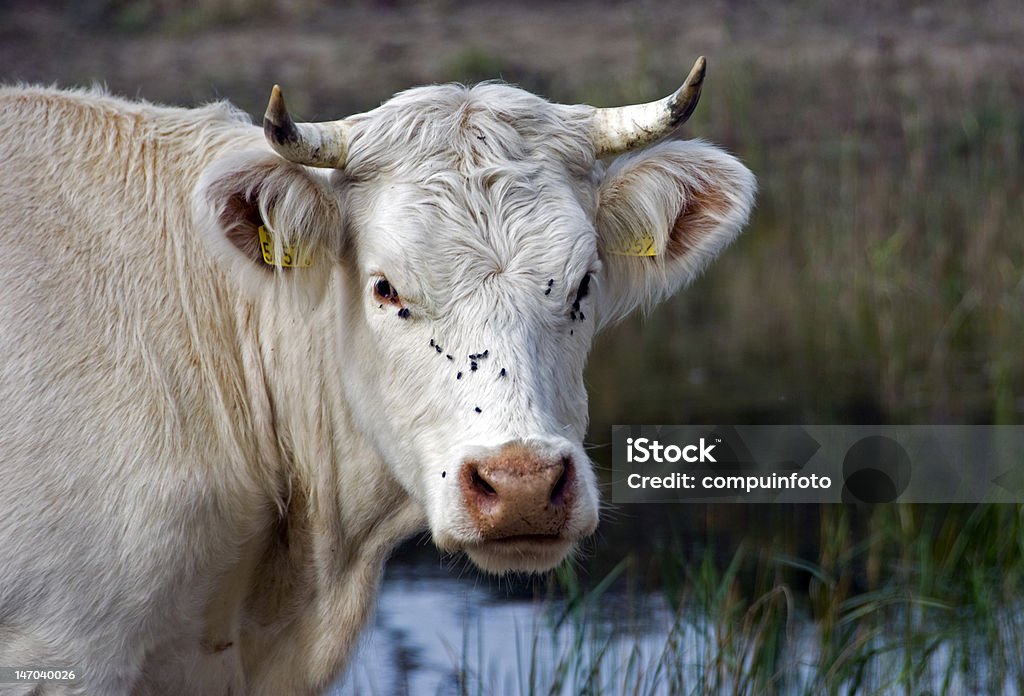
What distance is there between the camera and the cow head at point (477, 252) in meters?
3.54

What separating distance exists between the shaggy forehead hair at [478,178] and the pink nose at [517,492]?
52 cm

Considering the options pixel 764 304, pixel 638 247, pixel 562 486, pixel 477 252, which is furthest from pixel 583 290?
pixel 764 304

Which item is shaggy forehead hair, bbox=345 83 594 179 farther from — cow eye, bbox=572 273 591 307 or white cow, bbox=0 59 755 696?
cow eye, bbox=572 273 591 307

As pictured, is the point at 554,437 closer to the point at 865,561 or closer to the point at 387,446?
the point at 387,446

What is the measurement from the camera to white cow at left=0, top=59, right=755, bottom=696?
144 inches

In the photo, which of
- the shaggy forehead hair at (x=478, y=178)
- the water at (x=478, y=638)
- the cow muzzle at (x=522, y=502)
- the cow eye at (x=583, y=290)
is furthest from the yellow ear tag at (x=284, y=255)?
the water at (x=478, y=638)

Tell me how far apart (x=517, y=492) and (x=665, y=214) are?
1.29 metres

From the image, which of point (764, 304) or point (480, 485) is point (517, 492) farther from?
point (764, 304)

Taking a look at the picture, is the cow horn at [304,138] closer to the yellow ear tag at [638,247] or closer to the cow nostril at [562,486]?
the yellow ear tag at [638,247]

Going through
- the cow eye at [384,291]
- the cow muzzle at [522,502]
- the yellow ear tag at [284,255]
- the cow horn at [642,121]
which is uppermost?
the cow horn at [642,121]

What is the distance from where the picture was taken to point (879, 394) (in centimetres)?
920

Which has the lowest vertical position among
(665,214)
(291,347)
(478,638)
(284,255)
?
(478,638)

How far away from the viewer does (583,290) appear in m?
3.97

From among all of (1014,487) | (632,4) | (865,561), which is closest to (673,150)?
(1014,487)
